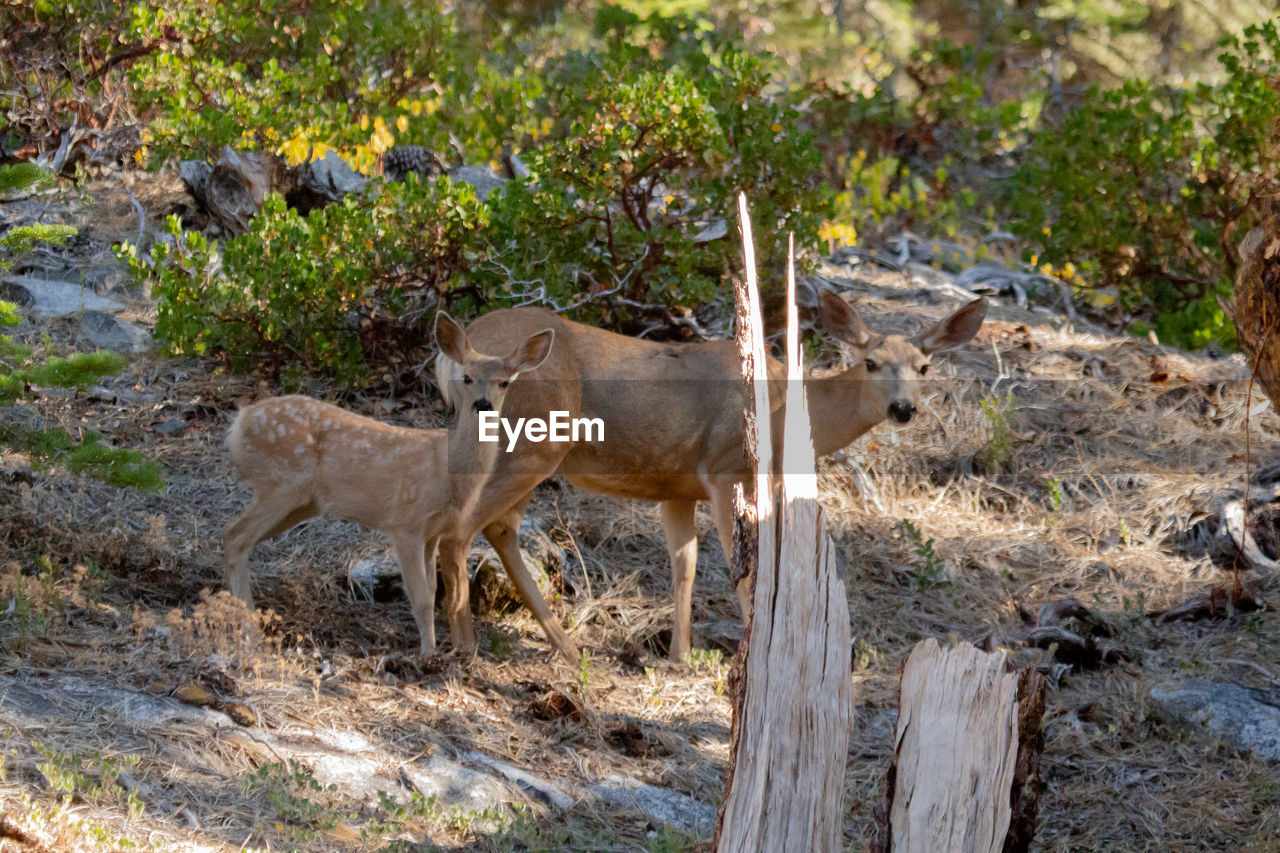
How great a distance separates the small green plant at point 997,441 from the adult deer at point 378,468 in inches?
151

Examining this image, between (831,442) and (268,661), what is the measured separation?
333 centimetres

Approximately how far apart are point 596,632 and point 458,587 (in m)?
1.02

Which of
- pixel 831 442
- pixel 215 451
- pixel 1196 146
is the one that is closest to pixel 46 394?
pixel 215 451

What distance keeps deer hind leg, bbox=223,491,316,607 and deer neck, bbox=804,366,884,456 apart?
2.81 metres

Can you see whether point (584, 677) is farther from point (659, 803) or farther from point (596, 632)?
point (659, 803)

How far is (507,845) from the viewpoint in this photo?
15.8ft

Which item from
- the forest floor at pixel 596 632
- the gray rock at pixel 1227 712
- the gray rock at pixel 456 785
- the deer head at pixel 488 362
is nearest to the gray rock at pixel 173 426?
the forest floor at pixel 596 632

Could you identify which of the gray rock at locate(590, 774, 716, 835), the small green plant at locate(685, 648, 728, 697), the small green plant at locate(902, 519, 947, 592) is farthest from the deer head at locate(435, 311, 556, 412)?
the small green plant at locate(902, 519, 947, 592)

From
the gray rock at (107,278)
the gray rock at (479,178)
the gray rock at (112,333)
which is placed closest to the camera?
the gray rock at (112,333)

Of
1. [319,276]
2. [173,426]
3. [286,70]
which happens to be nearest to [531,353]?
[319,276]

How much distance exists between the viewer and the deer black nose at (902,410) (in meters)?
7.18

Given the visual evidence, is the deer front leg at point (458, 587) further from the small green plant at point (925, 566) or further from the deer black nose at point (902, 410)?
the small green plant at point (925, 566)

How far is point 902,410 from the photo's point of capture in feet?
23.6

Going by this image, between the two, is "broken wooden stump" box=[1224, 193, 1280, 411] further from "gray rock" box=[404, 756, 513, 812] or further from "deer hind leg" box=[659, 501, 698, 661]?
"gray rock" box=[404, 756, 513, 812]
